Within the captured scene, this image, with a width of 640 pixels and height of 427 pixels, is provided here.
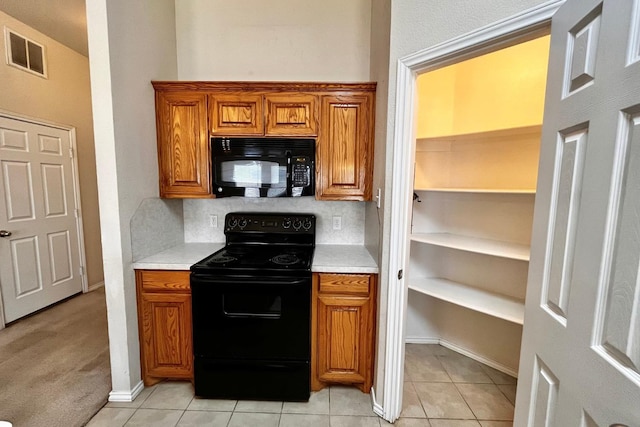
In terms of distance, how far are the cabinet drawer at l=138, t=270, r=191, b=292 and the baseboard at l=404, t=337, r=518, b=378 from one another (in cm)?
166

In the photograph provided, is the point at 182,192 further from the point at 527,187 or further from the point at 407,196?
the point at 527,187

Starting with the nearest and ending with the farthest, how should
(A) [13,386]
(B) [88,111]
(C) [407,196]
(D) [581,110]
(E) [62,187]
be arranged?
1. (D) [581,110]
2. (C) [407,196]
3. (A) [13,386]
4. (E) [62,187]
5. (B) [88,111]

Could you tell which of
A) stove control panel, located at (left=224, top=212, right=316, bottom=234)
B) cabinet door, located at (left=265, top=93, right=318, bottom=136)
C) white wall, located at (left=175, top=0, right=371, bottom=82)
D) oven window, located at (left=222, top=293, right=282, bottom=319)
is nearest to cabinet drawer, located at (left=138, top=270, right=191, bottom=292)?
oven window, located at (left=222, top=293, right=282, bottom=319)

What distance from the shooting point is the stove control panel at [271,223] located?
2.28m

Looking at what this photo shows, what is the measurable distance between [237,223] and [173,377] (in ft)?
3.94

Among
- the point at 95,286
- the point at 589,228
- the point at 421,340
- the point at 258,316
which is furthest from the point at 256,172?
the point at 95,286

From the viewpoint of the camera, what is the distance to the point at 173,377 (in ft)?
6.30

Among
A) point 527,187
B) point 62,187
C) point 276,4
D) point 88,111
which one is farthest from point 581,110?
point 88,111

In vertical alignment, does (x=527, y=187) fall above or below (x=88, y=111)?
below

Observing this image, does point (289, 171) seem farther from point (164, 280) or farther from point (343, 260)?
point (164, 280)

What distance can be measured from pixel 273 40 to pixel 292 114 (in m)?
0.83

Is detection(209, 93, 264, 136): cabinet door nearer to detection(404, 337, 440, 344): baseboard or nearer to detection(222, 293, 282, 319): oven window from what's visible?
detection(222, 293, 282, 319): oven window

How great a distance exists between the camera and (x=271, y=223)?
7.51 feet

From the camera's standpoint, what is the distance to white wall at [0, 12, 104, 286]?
2764mm
